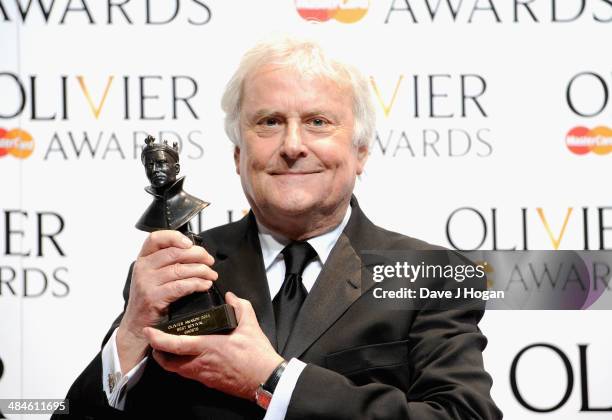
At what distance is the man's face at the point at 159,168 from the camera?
1.35 metres

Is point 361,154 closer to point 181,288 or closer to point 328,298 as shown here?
point 328,298

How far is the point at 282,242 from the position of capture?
5.24 feet

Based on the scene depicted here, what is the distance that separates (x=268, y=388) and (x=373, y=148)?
1.10m

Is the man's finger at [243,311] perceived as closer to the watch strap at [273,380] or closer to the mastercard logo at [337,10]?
the watch strap at [273,380]

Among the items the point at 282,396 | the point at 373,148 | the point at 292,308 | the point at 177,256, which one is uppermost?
the point at 373,148

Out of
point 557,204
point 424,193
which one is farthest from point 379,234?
point 557,204

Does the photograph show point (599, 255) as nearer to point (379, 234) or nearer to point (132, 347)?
point (379, 234)

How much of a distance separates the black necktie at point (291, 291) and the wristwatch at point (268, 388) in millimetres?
115

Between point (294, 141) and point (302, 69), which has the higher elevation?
point (302, 69)

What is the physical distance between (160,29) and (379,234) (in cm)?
106

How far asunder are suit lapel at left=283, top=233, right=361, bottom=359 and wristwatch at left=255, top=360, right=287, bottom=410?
98 millimetres

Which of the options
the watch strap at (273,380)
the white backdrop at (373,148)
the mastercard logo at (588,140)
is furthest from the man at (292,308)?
the mastercard logo at (588,140)

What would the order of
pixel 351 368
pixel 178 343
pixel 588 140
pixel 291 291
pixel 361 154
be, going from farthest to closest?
pixel 588 140, pixel 361 154, pixel 291 291, pixel 351 368, pixel 178 343

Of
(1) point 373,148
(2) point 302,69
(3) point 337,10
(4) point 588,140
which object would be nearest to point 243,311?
(2) point 302,69
